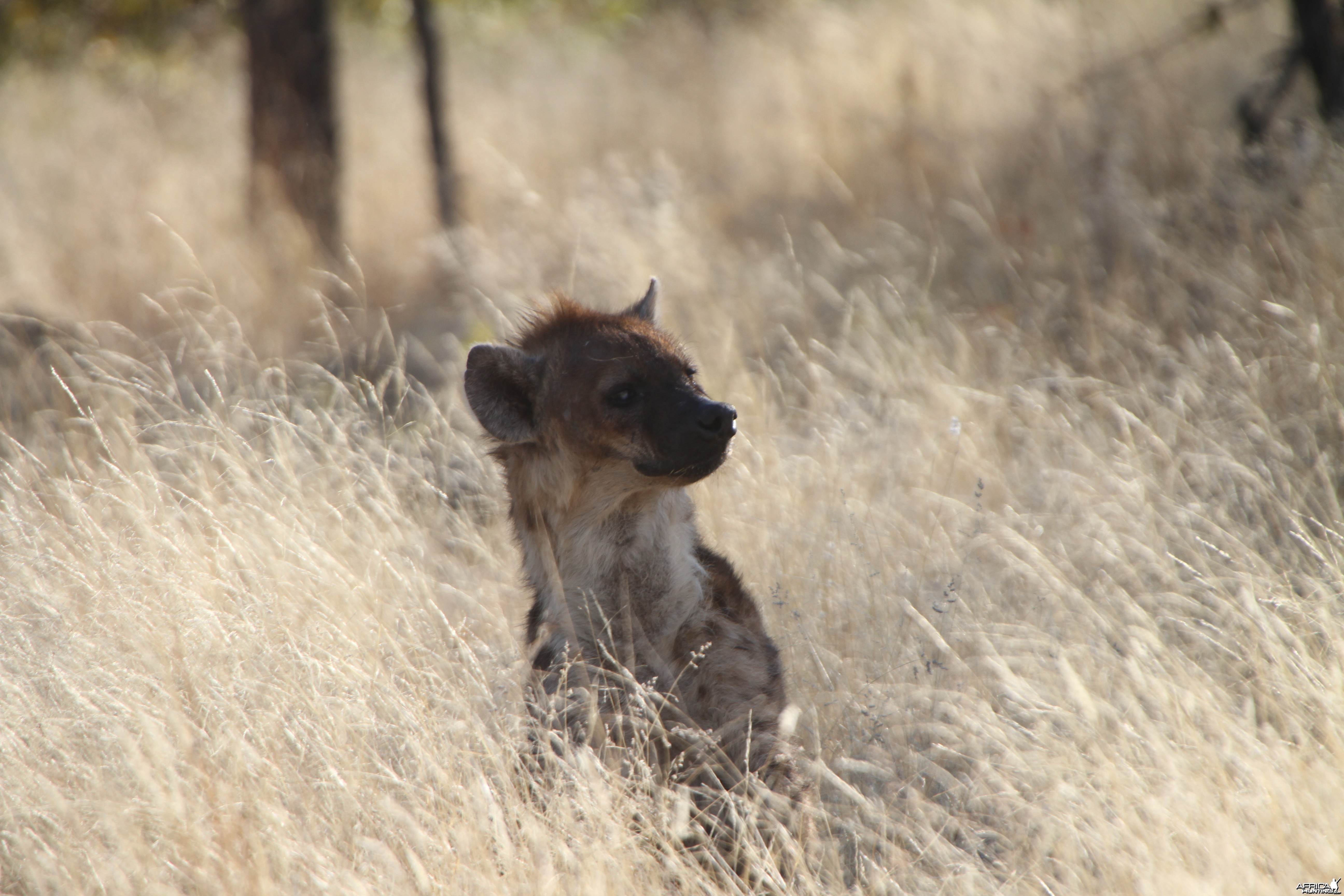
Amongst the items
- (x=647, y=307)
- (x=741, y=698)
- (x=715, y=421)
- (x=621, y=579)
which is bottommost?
(x=741, y=698)

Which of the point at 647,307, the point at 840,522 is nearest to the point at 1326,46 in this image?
the point at 840,522

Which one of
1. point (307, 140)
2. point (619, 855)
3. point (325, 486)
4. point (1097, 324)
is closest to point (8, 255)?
point (307, 140)

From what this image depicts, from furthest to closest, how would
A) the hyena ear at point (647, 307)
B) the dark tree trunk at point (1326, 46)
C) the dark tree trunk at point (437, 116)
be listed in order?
1. the dark tree trunk at point (437, 116)
2. the dark tree trunk at point (1326, 46)
3. the hyena ear at point (647, 307)

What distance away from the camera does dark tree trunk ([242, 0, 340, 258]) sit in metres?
8.50

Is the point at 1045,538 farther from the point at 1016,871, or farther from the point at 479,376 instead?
the point at 479,376

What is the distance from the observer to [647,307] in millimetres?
3838

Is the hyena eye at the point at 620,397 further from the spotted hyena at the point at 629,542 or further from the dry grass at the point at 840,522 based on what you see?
the dry grass at the point at 840,522

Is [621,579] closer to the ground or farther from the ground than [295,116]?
closer to the ground

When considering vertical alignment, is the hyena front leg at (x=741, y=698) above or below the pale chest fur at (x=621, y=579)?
below

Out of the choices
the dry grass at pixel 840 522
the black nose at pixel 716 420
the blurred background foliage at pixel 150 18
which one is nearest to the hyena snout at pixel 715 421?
the black nose at pixel 716 420

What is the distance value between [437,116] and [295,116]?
105 centimetres

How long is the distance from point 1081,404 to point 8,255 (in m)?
9.04

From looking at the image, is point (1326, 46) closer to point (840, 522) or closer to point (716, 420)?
point (840, 522)

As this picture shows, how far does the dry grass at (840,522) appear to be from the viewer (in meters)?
2.82
